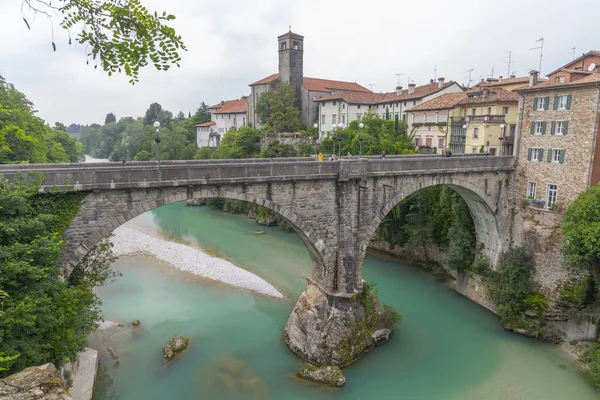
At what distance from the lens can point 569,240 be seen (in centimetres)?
1812

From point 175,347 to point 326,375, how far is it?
7.04m

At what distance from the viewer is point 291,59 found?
56.2 metres

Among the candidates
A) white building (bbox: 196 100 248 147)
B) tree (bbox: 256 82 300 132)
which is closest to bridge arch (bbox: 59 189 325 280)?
tree (bbox: 256 82 300 132)

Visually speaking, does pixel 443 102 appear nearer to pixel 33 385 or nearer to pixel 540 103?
pixel 540 103

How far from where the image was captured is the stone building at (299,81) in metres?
55.9

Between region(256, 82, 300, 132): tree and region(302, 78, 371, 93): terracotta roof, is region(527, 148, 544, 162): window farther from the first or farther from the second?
region(302, 78, 371, 93): terracotta roof

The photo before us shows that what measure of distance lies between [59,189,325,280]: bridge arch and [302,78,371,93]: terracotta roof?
41.9 m

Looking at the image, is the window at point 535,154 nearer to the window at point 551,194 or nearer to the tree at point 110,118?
the window at point 551,194

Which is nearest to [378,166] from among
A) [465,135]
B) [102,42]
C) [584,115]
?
[584,115]

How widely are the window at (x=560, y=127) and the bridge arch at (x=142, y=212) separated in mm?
13879

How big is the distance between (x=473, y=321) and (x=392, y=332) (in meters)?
5.23

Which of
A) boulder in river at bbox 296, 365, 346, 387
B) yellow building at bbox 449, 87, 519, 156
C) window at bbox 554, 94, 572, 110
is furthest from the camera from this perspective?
yellow building at bbox 449, 87, 519, 156

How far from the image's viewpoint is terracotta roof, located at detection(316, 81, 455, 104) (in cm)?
4331

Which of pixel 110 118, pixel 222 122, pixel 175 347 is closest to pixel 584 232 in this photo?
pixel 175 347
